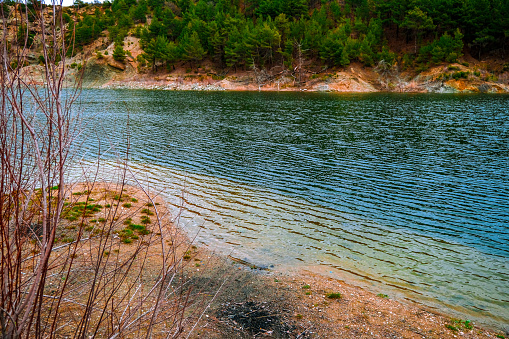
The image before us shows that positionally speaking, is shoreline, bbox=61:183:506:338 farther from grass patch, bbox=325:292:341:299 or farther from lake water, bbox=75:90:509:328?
lake water, bbox=75:90:509:328

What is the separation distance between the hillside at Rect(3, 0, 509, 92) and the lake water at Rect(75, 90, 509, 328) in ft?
163

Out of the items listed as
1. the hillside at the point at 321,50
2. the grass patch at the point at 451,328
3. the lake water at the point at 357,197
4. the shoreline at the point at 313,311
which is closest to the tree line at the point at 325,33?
the hillside at the point at 321,50

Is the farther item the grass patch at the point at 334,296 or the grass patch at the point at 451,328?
the grass patch at the point at 334,296

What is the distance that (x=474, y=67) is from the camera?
78.4 meters

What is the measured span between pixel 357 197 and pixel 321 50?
7796 cm

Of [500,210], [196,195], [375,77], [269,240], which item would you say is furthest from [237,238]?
[375,77]

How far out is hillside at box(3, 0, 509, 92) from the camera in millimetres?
79438

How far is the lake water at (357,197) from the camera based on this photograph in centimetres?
1103

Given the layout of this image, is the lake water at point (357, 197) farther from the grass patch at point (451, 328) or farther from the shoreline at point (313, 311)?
the grass patch at point (451, 328)

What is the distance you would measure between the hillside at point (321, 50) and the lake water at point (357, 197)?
1954 inches

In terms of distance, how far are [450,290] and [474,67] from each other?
279 ft

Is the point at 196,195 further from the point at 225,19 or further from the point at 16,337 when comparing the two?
the point at 225,19

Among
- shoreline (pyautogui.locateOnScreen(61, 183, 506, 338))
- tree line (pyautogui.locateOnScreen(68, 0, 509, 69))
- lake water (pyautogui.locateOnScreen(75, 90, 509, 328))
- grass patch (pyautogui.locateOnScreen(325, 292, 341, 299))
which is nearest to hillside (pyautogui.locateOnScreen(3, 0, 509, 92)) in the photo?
tree line (pyautogui.locateOnScreen(68, 0, 509, 69))

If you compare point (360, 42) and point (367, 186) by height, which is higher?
point (360, 42)
